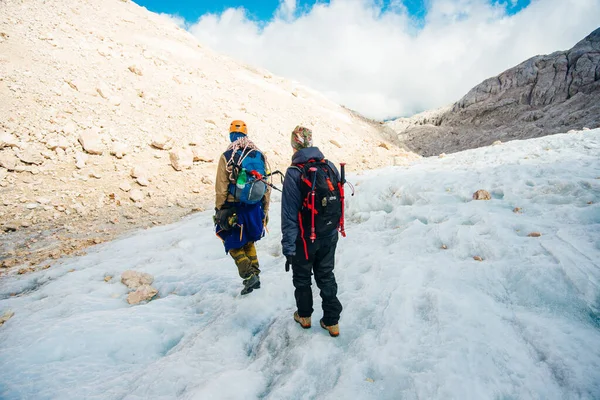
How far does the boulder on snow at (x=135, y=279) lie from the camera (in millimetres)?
4875

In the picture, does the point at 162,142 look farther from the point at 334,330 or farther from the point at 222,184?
the point at 334,330

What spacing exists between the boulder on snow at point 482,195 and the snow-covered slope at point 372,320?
0.97 ft

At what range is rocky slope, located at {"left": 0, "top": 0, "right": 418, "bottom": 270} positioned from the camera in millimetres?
8164

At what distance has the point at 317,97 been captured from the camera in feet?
76.4

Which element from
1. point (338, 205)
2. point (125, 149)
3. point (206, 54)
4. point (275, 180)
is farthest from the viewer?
point (206, 54)

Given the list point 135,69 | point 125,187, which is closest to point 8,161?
point 125,187

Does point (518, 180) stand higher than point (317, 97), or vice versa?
point (317, 97)

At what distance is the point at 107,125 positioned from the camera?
10617mm

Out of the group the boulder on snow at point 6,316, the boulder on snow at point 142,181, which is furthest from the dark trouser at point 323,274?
the boulder on snow at point 142,181

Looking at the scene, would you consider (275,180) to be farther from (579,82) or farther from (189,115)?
(579,82)

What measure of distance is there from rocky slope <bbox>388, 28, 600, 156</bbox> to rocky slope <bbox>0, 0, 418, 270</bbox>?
25.6 metres

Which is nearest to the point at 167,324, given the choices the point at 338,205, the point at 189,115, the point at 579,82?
the point at 338,205

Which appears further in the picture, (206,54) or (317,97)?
(317,97)

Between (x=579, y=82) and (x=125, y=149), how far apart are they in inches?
2003
